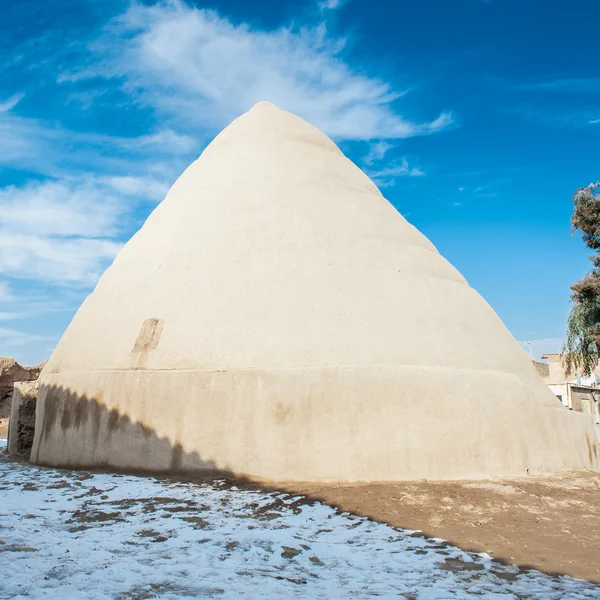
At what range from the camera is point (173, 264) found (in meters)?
10.5

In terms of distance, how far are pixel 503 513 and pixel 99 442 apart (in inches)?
252

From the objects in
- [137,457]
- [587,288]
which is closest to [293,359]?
[137,457]

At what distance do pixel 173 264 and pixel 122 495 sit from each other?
4.60 meters

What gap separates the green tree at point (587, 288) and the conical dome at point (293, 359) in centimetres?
1098

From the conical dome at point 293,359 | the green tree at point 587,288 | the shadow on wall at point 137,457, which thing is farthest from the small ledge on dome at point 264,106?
the green tree at point 587,288

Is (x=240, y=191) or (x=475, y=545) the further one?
(x=240, y=191)

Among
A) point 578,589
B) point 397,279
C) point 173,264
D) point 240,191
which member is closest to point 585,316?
point 397,279

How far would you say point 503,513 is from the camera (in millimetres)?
6961

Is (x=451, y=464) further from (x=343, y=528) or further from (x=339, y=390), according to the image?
(x=343, y=528)

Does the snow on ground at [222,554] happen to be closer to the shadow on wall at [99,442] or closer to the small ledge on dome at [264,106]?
the shadow on wall at [99,442]

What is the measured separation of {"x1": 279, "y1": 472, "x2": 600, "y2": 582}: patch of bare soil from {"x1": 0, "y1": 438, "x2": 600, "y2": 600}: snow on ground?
359 millimetres

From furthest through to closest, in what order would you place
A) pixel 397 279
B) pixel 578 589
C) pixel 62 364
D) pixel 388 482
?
Result: pixel 62 364, pixel 397 279, pixel 388 482, pixel 578 589

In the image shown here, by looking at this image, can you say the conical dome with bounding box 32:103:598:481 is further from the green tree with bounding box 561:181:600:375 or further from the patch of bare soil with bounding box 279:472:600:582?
the green tree with bounding box 561:181:600:375

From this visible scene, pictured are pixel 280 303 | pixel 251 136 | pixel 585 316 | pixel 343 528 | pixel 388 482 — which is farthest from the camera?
pixel 585 316
